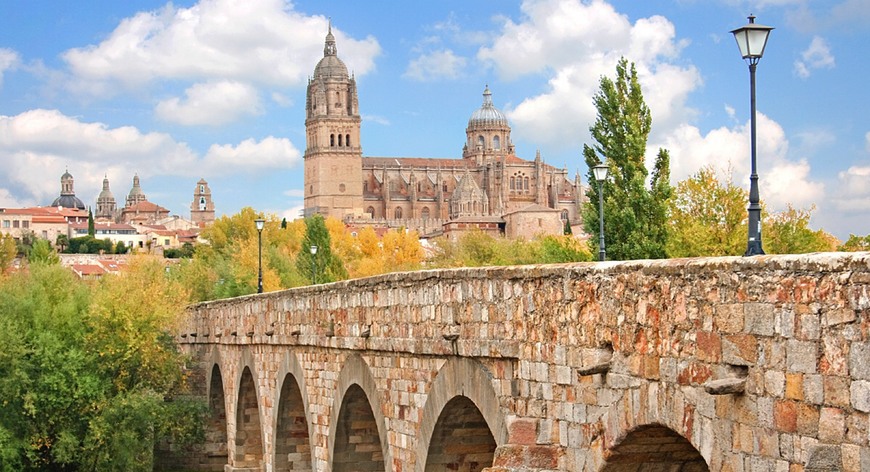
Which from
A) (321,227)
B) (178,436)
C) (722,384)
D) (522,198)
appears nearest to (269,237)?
(321,227)

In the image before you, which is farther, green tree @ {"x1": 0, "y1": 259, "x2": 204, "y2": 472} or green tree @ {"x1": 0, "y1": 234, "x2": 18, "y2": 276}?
green tree @ {"x1": 0, "y1": 234, "x2": 18, "y2": 276}

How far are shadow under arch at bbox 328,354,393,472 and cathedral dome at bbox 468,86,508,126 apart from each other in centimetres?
17875

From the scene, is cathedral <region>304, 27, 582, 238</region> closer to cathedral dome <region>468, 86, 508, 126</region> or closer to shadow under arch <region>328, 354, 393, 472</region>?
cathedral dome <region>468, 86, 508, 126</region>

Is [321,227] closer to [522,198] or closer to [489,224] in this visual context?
[489,224]

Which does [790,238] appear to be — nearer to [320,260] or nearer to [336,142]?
[320,260]

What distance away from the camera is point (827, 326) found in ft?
21.8

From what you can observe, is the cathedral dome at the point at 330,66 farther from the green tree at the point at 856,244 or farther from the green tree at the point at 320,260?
the green tree at the point at 856,244

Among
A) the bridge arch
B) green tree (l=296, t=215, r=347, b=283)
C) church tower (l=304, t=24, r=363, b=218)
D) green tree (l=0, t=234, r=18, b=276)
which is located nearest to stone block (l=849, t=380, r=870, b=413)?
the bridge arch

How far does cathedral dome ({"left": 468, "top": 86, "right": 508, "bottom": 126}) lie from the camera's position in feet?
643

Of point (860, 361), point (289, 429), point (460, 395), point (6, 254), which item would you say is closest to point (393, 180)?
point (6, 254)

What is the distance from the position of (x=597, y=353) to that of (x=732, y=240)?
20.3 meters

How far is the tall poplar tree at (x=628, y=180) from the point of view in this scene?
2945 centimetres

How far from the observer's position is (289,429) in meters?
23.0

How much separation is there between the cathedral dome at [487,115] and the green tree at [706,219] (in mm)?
164484
